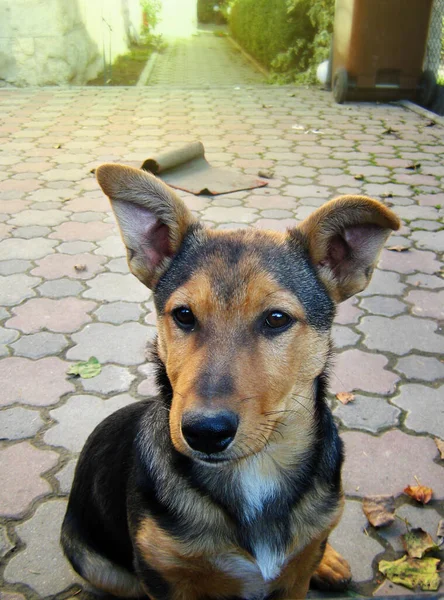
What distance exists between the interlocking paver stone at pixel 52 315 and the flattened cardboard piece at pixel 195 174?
2.90 m

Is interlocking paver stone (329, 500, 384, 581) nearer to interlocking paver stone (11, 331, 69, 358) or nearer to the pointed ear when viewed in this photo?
the pointed ear

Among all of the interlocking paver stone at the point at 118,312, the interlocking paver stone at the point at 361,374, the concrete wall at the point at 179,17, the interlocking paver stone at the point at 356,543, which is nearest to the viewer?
the interlocking paver stone at the point at 356,543

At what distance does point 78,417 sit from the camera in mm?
3836

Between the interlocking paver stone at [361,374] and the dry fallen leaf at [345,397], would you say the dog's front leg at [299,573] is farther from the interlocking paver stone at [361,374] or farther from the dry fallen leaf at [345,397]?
the interlocking paver stone at [361,374]

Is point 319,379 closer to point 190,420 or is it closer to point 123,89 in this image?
point 190,420

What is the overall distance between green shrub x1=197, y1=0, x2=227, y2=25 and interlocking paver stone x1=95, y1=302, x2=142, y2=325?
39.4m

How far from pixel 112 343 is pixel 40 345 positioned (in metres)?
0.56

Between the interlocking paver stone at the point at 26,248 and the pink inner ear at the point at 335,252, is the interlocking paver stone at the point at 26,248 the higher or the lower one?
the lower one

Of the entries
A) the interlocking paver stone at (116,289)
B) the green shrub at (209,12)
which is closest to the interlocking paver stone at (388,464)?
the interlocking paver stone at (116,289)

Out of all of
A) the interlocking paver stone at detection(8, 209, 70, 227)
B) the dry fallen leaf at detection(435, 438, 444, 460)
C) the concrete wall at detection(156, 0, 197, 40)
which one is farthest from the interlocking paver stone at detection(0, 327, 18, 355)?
the concrete wall at detection(156, 0, 197, 40)

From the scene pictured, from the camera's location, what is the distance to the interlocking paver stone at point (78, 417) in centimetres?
365

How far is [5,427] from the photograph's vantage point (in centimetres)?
376

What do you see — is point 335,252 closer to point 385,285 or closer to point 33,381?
point 33,381

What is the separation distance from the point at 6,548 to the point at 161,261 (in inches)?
66.3
